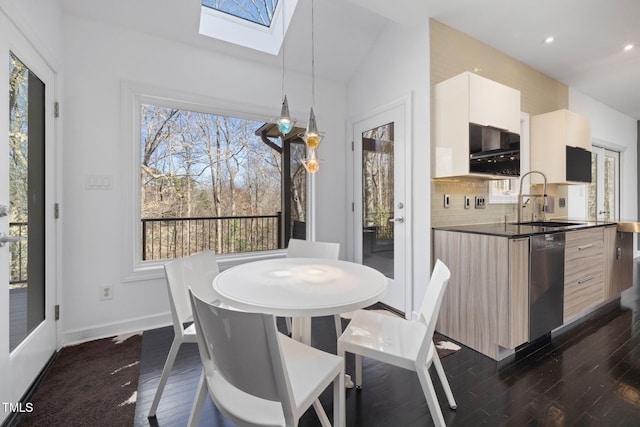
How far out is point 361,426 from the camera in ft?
4.75

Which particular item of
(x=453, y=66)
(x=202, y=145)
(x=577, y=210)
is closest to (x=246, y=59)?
(x=202, y=145)

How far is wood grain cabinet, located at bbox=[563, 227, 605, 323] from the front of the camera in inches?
94.0

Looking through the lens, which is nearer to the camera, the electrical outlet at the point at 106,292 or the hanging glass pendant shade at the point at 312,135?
the hanging glass pendant shade at the point at 312,135

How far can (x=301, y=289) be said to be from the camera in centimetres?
138

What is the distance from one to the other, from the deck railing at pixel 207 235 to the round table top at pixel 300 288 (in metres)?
Result: 2.75

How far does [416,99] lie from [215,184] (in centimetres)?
305

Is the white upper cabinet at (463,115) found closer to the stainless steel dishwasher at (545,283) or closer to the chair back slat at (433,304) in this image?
the stainless steel dishwasher at (545,283)

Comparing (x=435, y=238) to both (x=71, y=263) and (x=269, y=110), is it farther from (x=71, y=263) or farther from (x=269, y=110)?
(x=71, y=263)

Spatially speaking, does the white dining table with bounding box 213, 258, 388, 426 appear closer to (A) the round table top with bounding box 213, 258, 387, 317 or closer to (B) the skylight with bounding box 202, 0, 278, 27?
(A) the round table top with bounding box 213, 258, 387, 317

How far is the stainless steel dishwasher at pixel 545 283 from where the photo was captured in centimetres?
210

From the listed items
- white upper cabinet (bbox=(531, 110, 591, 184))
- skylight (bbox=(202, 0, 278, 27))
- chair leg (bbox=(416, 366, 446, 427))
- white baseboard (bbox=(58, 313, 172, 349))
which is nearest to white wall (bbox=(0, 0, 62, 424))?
white baseboard (bbox=(58, 313, 172, 349))

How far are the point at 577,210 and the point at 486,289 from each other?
128 inches

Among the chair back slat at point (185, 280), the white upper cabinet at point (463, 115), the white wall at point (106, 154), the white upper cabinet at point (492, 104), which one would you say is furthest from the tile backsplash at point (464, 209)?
the white wall at point (106, 154)

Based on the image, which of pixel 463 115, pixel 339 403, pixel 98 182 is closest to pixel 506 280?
pixel 463 115
